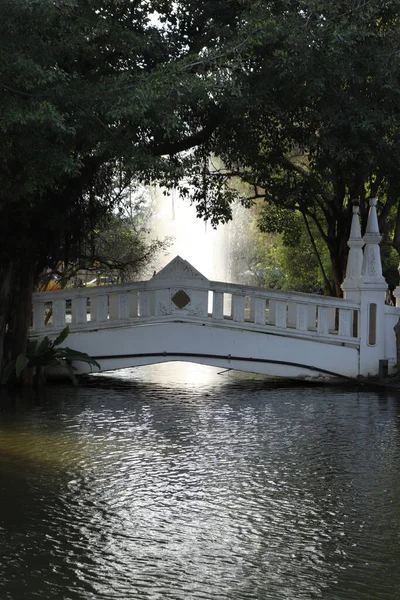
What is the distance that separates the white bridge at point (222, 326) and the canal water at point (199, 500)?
6.79ft

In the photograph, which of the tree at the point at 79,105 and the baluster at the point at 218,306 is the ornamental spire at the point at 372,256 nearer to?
the baluster at the point at 218,306

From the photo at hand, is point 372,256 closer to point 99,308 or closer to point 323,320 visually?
point 323,320

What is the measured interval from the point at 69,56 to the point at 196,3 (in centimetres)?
342

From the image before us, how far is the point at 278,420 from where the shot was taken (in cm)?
1153

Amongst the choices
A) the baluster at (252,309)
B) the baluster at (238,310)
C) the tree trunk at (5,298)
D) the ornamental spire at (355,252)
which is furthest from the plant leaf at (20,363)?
the ornamental spire at (355,252)

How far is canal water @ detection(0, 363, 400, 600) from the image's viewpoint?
218 inches

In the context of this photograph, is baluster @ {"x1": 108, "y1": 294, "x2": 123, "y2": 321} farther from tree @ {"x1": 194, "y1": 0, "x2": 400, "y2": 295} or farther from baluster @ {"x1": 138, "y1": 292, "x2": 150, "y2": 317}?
tree @ {"x1": 194, "y1": 0, "x2": 400, "y2": 295}

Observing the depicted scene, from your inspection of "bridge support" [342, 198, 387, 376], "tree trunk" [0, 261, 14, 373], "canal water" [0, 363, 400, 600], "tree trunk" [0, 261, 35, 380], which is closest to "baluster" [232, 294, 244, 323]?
"bridge support" [342, 198, 387, 376]

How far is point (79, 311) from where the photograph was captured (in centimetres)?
1516

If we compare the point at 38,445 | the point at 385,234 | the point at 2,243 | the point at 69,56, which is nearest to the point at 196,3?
the point at 69,56

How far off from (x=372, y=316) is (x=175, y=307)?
319 centimetres

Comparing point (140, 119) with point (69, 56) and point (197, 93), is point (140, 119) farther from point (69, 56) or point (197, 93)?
point (69, 56)

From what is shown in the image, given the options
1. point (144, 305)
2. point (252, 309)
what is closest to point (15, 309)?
point (144, 305)

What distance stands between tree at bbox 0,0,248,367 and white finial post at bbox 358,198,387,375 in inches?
135
